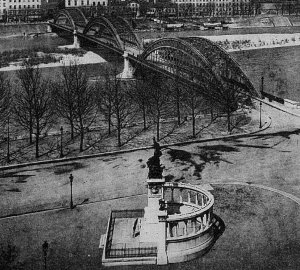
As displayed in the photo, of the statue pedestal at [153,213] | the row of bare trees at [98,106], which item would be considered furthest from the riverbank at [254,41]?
the statue pedestal at [153,213]

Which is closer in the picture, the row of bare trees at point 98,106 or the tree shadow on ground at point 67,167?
the tree shadow on ground at point 67,167

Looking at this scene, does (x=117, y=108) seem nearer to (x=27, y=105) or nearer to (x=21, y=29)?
(x=27, y=105)

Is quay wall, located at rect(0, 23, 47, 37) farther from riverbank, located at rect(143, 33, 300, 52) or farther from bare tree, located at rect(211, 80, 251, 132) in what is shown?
bare tree, located at rect(211, 80, 251, 132)

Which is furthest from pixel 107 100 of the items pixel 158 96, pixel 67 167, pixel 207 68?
pixel 67 167

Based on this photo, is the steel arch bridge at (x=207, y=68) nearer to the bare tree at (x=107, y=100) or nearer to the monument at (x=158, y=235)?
the bare tree at (x=107, y=100)

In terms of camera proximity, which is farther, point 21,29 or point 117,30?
point 21,29

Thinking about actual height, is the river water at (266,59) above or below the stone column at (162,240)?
above

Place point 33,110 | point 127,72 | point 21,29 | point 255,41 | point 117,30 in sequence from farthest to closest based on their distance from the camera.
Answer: point 21,29 → point 255,41 → point 117,30 → point 127,72 → point 33,110
